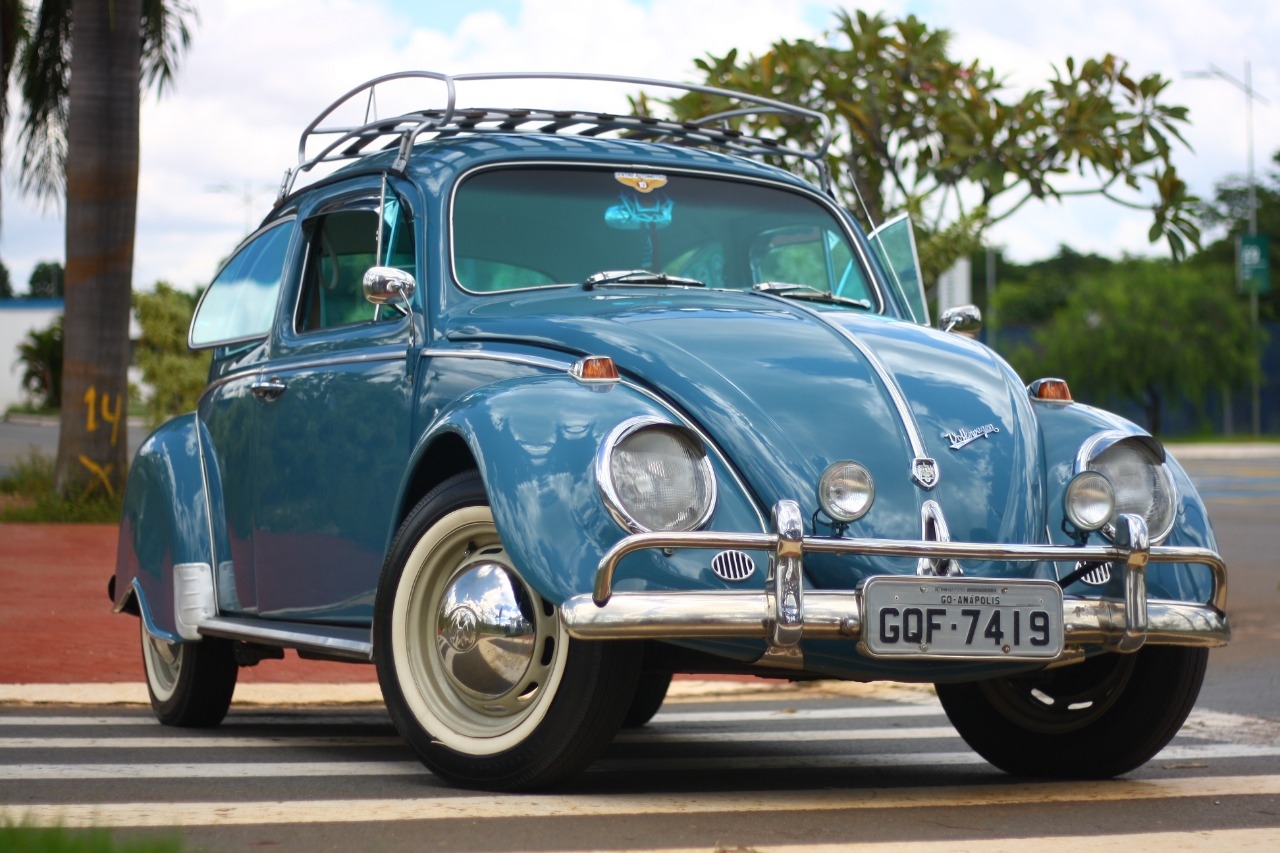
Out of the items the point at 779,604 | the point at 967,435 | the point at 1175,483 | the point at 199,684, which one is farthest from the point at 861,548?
the point at 199,684

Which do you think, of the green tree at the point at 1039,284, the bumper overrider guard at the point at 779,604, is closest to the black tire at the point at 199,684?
the bumper overrider guard at the point at 779,604

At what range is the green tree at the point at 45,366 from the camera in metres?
51.7

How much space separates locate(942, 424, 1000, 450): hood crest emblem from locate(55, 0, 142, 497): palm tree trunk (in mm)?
10631

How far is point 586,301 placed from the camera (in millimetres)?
5277

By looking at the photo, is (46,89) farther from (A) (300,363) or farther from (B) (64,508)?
(A) (300,363)

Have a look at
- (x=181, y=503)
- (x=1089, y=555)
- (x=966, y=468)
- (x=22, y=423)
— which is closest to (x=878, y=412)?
(x=966, y=468)

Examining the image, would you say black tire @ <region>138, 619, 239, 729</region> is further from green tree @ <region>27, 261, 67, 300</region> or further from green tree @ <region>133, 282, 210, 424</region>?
green tree @ <region>27, 261, 67, 300</region>

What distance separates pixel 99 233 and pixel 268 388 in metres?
8.80

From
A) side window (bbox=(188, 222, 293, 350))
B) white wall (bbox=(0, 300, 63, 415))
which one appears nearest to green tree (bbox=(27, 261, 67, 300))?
white wall (bbox=(0, 300, 63, 415))

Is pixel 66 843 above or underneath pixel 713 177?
underneath

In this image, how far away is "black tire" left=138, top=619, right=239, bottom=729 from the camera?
6465 mm

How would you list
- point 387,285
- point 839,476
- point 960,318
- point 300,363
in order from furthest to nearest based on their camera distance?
point 960,318
point 300,363
point 387,285
point 839,476

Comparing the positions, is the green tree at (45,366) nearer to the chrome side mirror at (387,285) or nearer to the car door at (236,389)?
the car door at (236,389)

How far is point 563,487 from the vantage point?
167 inches
